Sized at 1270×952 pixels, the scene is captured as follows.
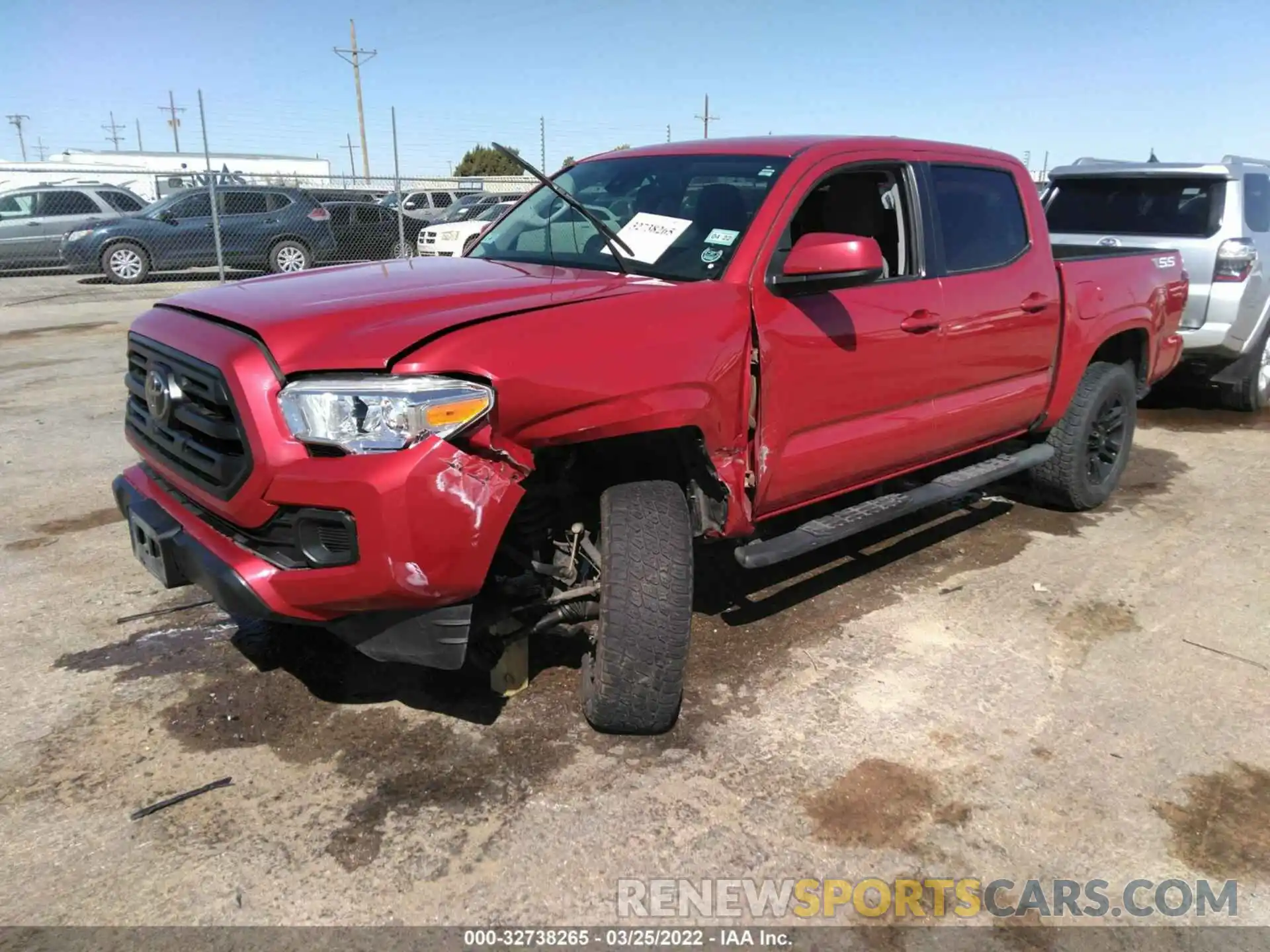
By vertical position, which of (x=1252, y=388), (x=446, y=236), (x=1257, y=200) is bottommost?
(x=1252, y=388)

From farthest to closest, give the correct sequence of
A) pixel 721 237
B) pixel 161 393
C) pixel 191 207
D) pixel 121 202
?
pixel 121 202
pixel 191 207
pixel 721 237
pixel 161 393

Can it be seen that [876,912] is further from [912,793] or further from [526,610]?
[526,610]

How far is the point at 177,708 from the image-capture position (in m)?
3.18

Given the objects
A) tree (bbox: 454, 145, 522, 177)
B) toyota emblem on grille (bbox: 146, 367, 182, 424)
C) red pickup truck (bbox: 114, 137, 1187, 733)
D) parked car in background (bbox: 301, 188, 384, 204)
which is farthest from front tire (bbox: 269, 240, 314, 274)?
tree (bbox: 454, 145, 522, 177)

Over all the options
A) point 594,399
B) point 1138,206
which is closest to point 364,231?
point 1138,206

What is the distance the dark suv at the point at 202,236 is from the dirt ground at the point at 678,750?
41.4 feet

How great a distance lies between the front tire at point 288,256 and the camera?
16.1 meters

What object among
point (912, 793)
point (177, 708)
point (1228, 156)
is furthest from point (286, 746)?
point (1228, 156)

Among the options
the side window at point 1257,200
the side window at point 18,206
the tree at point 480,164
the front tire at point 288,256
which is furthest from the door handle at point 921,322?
the tree at point 480,164

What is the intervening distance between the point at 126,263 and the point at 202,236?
1.37 meters

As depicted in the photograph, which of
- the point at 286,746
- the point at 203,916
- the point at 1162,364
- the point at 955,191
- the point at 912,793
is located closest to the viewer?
the point at 203,916

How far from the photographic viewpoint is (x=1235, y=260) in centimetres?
684

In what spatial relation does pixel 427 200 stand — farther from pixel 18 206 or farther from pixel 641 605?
pixel 641 605

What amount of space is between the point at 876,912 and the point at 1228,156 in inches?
277
